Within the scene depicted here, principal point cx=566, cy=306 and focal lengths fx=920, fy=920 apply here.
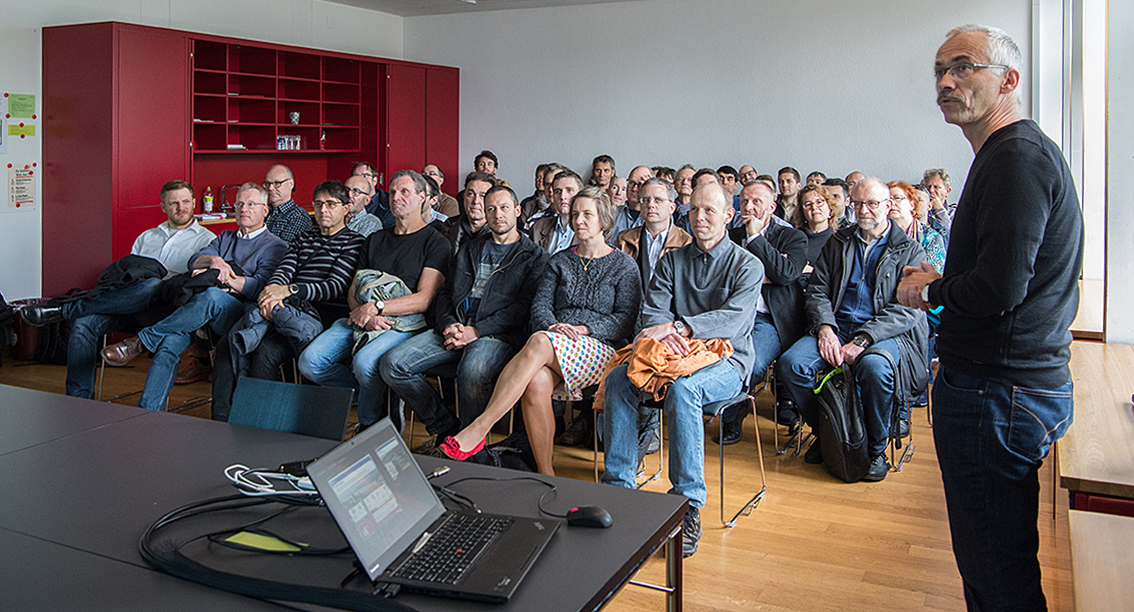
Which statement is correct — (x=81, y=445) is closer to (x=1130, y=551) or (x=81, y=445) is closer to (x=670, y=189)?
(x=1130, y=551)

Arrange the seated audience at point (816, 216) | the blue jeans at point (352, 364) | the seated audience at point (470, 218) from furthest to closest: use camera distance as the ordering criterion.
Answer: the seated audience at point (816, 216)
the seated audience at point (470, 218)
the blue jeans at point (352, 364)

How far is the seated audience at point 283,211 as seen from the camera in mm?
5988

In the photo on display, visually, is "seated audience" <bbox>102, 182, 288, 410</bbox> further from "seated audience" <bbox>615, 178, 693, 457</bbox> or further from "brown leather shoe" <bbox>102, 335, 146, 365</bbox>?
"seated audience" <bbox>615, 178, 693, 457</bbox>

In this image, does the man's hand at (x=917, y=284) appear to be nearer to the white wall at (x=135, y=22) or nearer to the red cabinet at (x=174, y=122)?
the red cabinet at (x=174, y=122)

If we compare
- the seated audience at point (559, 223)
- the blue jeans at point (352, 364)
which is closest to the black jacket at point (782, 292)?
the seated audience at point (559, 223)

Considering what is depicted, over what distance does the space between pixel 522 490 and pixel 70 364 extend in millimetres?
3578

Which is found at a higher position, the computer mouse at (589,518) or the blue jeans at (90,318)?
the blue jeans at (90,318)

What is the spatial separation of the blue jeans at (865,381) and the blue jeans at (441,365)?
1.18m

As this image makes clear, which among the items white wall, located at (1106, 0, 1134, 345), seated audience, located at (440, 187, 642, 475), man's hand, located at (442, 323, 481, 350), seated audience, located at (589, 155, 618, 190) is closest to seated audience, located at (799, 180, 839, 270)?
seated audience, located at (440, 187, 642, 475)

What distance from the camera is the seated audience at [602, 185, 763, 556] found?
3.22 m

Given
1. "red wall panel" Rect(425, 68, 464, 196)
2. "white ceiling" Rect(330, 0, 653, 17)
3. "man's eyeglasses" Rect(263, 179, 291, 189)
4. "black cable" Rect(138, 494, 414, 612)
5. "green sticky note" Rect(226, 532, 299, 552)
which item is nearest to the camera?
"black cable" Rect(138, 494, 414, 612)

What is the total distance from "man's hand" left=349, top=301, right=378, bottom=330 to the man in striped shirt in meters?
0.22

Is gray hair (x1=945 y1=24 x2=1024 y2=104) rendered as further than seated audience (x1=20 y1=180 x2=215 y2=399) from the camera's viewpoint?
No

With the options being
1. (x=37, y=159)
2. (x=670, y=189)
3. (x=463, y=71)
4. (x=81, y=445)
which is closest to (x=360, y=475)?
(x=81, y=445)
